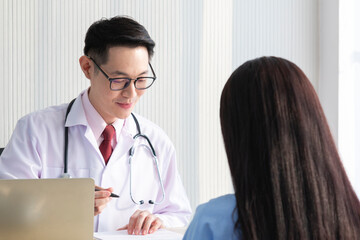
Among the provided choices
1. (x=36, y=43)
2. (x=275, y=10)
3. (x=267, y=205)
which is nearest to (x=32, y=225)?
(x=267, y=205)

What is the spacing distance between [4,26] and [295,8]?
168cm

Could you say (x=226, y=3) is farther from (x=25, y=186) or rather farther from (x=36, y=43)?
(x=25, y=186)

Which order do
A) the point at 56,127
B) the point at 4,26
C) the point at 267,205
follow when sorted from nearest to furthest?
the point at 267,205, the point at 56,127, the point at 4,26

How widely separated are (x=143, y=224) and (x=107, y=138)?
0.43 m

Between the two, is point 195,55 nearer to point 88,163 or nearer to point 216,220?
point 88,163

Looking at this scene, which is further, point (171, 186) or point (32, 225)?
point (171, 186)

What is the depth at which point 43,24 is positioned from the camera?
2.30 m

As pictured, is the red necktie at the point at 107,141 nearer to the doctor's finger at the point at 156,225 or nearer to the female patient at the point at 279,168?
the doctor's finger at the point at 156,225

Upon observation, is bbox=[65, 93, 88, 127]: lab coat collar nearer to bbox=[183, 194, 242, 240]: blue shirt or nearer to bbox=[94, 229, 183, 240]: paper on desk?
bbox=[94, 229, 183, 240]: paper on desk

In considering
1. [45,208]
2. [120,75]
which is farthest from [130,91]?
[45,208]

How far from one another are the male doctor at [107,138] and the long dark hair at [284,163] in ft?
2.96

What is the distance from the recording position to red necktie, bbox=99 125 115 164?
1821mm

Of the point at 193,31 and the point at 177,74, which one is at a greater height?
the point at 193,31

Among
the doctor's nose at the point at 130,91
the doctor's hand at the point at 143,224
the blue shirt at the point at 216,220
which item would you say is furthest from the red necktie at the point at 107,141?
the blue shirt at the point at 216,220
